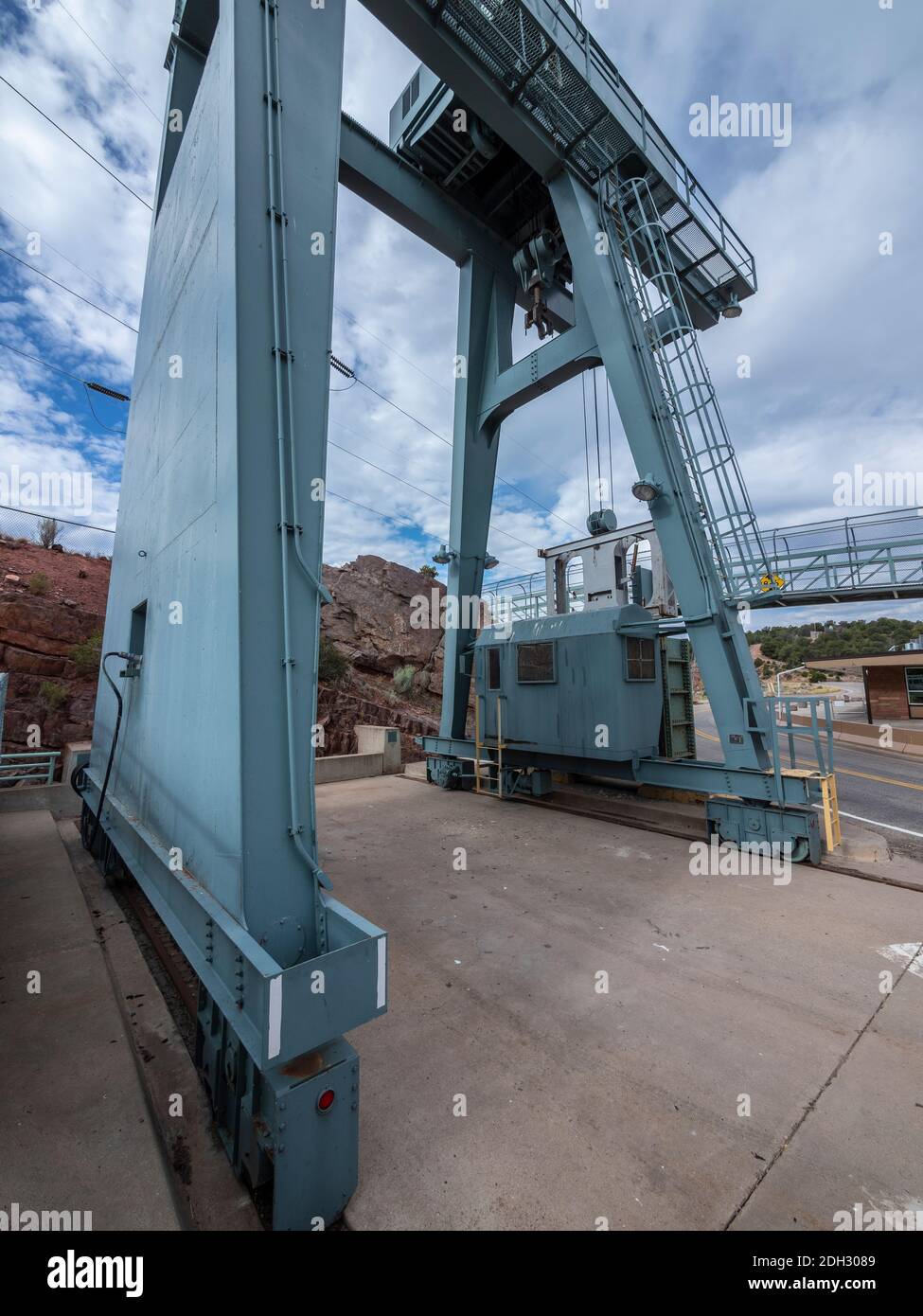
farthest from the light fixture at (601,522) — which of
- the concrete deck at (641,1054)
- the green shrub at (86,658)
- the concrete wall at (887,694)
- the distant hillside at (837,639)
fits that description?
the distant hillside at (837,639)

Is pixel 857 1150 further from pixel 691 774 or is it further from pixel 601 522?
pixel 601 522

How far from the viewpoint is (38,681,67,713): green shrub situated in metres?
11.7

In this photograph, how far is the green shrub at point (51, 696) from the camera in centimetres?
1169

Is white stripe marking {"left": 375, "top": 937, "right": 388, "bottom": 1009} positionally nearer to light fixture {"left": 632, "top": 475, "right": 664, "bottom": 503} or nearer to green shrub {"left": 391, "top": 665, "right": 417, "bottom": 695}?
light fixture {"left": 632, "top": 475, "right": 664, "bottom": 503}

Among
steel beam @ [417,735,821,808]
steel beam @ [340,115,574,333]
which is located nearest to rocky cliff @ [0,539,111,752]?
steel beam @ [417,735,821,808]

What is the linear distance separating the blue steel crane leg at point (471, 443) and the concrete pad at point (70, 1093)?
24.2ft

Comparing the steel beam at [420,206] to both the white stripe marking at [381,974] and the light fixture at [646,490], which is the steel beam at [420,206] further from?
the white stripe marking at [381,974]

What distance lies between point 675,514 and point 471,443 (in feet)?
16.0

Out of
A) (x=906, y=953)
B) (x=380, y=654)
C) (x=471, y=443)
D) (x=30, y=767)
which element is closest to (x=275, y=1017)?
(x=906, y=953)

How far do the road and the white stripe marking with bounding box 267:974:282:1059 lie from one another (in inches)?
292

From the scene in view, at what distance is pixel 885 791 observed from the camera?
404 inches

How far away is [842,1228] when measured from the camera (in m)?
1.88
